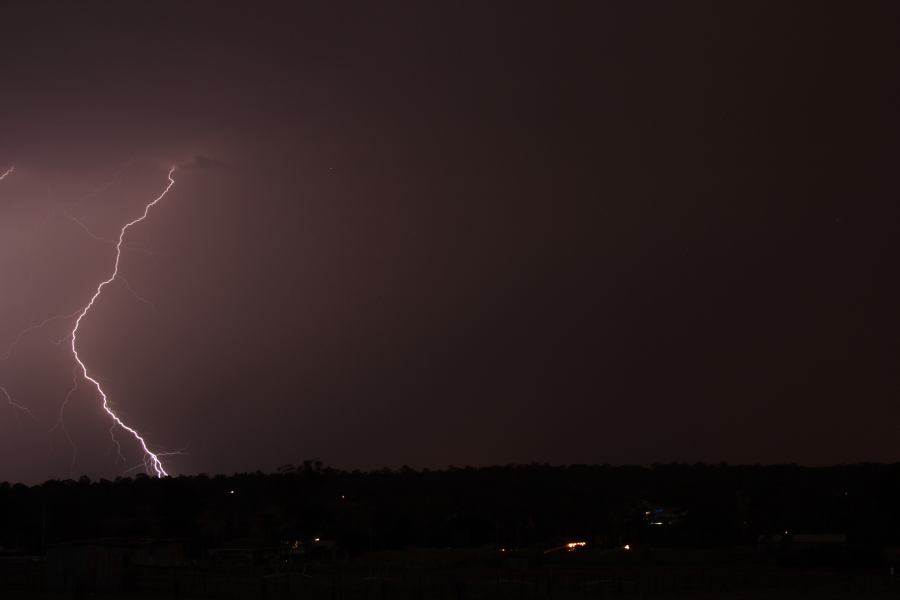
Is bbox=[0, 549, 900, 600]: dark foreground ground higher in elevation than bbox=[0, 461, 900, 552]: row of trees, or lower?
lower

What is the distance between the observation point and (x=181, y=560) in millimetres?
57000

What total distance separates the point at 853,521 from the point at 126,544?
177 ft

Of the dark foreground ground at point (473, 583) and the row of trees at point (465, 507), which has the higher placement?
the row of trees at point (465, 507)

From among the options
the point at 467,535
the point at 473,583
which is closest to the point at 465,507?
the point at 467,535

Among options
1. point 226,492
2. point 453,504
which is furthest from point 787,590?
point 226,492

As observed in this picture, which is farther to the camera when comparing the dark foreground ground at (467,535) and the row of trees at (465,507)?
the row of trees at (465,507)

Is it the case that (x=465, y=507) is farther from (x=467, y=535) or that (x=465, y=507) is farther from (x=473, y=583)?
(x=473, y=583)

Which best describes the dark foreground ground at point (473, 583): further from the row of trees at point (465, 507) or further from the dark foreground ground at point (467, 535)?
the row of trees at point (465, 507)

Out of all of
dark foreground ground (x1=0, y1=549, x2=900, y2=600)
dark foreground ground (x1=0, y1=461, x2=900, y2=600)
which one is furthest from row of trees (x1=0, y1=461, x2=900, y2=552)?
dark foreground ground (x1=0, y1=549, x2=900, y2=600)

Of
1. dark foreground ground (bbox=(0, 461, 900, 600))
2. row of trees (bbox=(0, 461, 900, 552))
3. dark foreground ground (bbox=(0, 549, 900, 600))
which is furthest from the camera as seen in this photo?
row of trees (bbox=(0, 461, 900, 552))

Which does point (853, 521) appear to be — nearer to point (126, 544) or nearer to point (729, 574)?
point (729, 574)

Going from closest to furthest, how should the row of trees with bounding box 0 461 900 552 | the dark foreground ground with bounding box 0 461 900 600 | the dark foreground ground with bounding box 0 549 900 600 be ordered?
the dark foreground ground with bounding box 0 549 900 600 → the dark foreground ground with bounding box 0 461 900 600 → the row of trees with bounding box 0 461 900 552

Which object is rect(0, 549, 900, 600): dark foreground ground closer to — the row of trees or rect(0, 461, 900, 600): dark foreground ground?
rect(0, 461, 900, 600): dark foreground ground

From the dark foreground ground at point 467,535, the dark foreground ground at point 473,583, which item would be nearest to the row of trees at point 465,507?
the dark foreground ground at point 467,535
